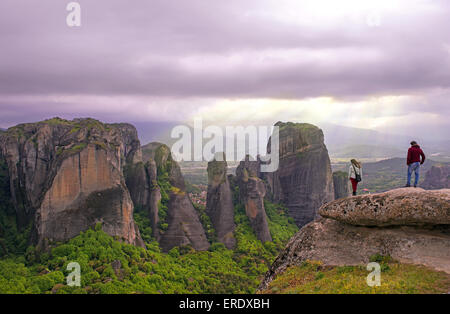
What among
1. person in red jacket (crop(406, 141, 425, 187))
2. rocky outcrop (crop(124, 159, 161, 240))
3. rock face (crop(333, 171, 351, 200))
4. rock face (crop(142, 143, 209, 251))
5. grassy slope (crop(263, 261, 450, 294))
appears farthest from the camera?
rock face (crop(333, 171, 351, 200))

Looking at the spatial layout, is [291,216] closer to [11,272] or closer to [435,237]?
[11,272]

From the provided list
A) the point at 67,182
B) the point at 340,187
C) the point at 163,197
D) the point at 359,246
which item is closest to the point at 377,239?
the point at 359,246

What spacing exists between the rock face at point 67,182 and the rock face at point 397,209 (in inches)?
1308

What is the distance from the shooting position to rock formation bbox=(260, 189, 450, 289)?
1349 centimetres

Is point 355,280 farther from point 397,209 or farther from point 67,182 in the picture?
point 67,182

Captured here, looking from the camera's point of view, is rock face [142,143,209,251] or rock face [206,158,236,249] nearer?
rock face [142,143,209,251]

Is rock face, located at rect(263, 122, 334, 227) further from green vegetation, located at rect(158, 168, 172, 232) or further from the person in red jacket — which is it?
the person in red jacket

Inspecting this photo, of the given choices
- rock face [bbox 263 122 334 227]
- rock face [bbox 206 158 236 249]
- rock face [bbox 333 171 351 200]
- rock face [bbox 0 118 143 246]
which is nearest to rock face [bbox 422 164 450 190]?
rock face [bbox 333 171 351 200]

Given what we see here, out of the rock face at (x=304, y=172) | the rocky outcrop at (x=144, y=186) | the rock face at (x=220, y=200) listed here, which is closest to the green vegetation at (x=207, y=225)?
the rock face at (x=220, y=200)

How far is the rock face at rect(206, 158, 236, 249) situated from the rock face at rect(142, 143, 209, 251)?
3.99m

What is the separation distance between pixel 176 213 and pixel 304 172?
2893cm

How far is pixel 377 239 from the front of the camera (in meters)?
14.8

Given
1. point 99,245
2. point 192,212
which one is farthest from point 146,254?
point 192,212

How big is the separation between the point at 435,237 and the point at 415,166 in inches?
169
